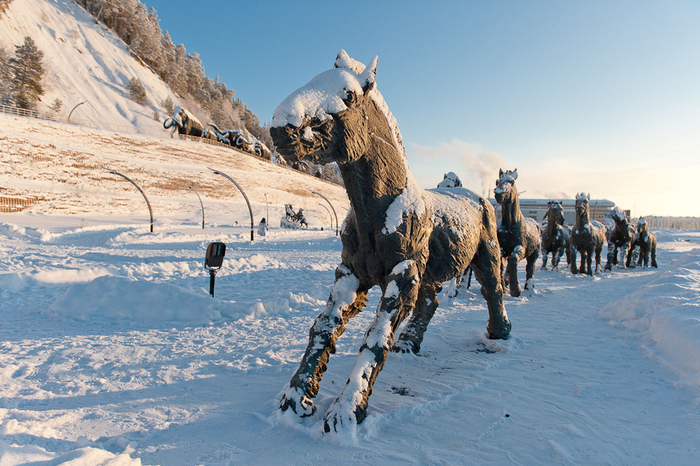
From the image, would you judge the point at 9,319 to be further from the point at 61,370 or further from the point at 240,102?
the point at 240,102

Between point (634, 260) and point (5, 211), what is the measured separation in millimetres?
39723

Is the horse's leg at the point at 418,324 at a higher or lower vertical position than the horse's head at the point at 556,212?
lower

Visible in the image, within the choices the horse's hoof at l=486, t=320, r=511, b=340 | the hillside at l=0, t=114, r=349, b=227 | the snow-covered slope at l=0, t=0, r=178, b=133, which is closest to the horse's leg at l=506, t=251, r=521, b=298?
the horse's hoof at l=486, t=320, r=511, b=340

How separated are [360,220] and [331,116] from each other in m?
0.87

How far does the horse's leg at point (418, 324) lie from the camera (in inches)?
167

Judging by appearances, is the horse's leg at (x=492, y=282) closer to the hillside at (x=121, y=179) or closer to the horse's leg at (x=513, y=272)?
the horse's leg at (x=513, y=272)

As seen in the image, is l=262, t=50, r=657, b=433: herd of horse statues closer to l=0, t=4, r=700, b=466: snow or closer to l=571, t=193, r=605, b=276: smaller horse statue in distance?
l=0, t=4, r=700, b=466: snow

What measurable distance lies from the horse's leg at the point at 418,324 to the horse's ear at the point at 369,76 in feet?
7.97

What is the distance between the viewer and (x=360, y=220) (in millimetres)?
2811

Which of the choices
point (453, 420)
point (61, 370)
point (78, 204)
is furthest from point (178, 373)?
point (78, 204)

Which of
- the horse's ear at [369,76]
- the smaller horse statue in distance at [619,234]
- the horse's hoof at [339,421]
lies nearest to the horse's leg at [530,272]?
the horse's hoof at [339,421]

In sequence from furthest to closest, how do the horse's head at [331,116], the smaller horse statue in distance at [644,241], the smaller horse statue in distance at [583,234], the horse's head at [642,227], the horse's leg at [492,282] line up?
the smaller horse statue in distance at [644,241]
the horse's head at [642,227]
the smaller horse statue in distance at [583,234]
the horse's leg at [492,282]
the horse's head at [331,116]

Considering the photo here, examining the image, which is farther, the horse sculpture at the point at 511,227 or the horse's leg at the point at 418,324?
the horse sculpture at the point at 511,227

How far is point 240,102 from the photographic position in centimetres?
10331
